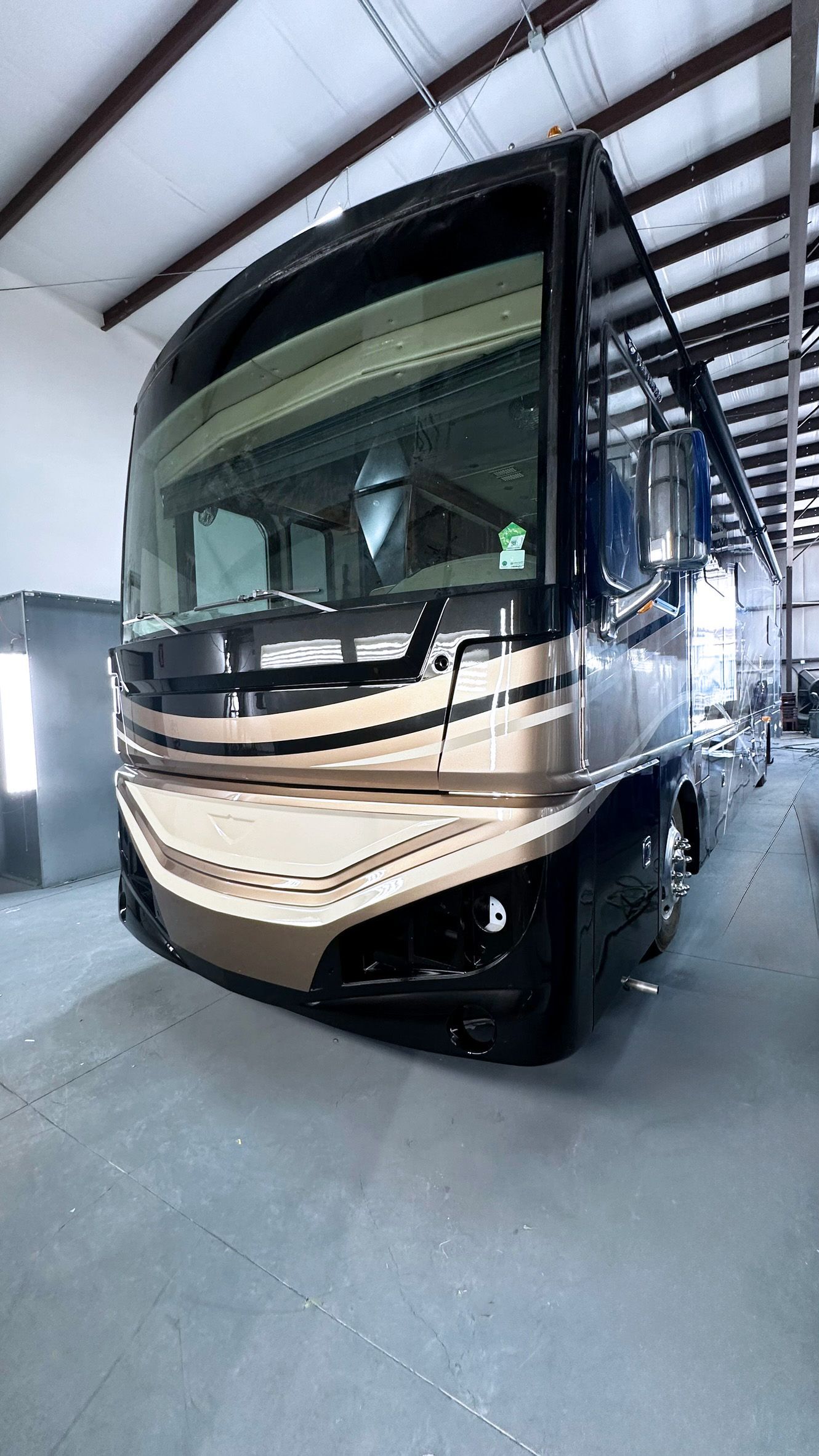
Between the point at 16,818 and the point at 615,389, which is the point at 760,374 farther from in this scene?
the point at 16,818

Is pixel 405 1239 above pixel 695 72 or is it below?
below

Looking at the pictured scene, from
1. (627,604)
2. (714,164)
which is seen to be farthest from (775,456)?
(627,604)

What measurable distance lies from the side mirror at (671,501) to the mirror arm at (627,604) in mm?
114

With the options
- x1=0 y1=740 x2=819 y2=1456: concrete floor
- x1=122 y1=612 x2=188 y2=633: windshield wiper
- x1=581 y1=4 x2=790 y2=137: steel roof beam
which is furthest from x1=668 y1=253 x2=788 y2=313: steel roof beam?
x1=0 y1=740 x2=819 y2=1456: concrete floor

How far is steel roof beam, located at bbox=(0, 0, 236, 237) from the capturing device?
300 cm

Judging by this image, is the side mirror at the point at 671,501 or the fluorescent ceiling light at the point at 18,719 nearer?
the side mirror at the point at 671,501

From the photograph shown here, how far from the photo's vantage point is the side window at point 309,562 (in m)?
1.57

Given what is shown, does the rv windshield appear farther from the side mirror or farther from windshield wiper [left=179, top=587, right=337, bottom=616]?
the side mirror

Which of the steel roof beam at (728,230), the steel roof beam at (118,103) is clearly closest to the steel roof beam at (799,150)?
the steel roof beam at (728,230)

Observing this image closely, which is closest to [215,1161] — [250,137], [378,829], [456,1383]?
[456,1383]

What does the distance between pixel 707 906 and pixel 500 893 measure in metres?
2.48

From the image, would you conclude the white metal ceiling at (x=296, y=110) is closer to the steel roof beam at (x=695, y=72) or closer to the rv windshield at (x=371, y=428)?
the steel roof beam at (x=695, y=72)

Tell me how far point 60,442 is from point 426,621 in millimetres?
4661

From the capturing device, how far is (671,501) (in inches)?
58.1
